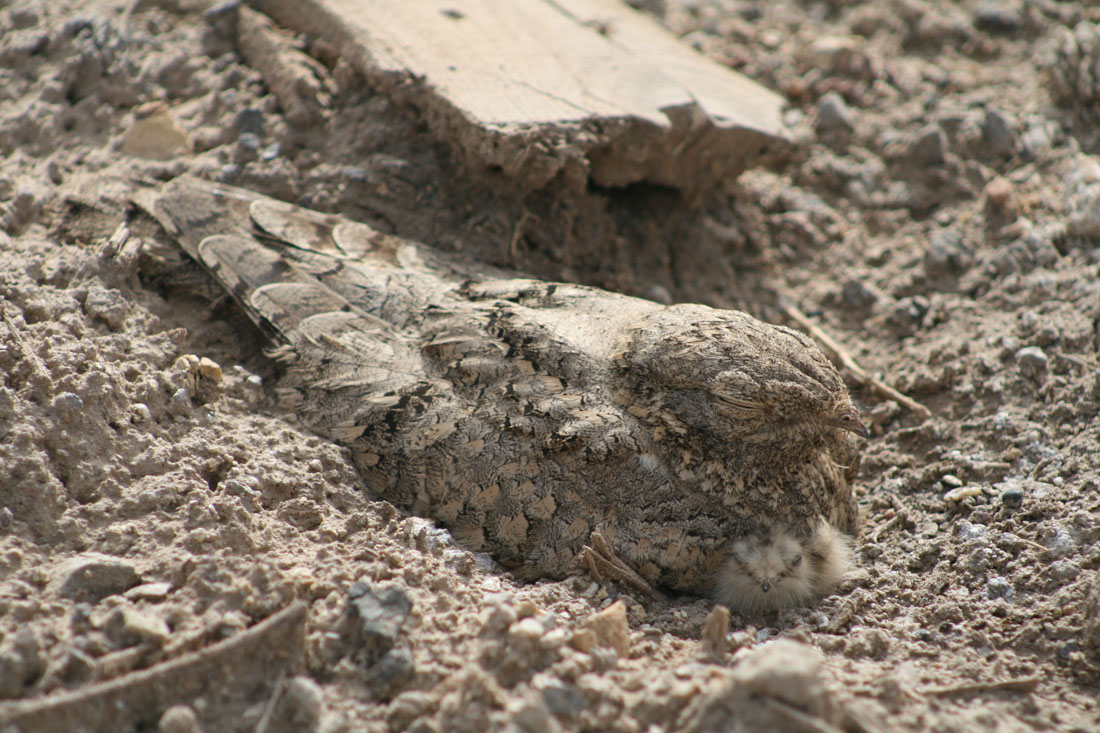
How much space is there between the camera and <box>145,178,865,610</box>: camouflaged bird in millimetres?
2969

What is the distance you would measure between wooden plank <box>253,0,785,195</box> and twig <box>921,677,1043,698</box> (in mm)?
2614

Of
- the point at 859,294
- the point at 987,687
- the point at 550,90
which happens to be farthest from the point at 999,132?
the point at 987,687

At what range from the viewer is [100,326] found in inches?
124

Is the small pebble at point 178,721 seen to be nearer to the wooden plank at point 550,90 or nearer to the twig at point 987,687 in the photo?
the twig at point 987,687

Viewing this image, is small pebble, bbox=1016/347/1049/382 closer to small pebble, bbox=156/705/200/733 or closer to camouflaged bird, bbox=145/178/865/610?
camouflaged bird, bbox=145/178/865/610

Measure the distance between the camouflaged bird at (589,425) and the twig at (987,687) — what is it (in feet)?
2.30

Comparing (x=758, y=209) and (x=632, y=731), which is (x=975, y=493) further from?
(x=758, y=209)

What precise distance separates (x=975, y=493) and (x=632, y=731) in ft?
6.44

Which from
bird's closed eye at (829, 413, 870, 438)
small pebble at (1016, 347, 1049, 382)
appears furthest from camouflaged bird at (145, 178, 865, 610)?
small pebble at (1016, 347, 1049, 382)

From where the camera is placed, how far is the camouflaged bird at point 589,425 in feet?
9.74

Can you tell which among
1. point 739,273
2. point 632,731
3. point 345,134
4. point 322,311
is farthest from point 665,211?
point 632,731

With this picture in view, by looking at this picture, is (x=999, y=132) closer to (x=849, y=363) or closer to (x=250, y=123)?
(x=849, y=363)

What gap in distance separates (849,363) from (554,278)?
155cm

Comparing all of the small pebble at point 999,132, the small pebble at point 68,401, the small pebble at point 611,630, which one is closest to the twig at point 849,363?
the small pebble at point 999,132
